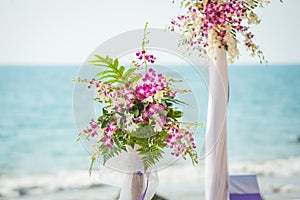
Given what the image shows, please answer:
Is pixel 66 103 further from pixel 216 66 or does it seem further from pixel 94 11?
pixel 216 66

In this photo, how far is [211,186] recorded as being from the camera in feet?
8.01

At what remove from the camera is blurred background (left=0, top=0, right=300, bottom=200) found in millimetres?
8539

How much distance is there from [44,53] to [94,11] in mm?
1427

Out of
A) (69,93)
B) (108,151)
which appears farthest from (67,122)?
(108,151)

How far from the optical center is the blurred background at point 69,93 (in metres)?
8.54

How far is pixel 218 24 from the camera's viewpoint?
211 centimetres

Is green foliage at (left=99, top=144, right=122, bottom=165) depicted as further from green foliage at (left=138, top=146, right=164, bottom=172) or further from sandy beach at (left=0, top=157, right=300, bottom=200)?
sandy beach at (left=0, top=157, right=300, bottom=200)

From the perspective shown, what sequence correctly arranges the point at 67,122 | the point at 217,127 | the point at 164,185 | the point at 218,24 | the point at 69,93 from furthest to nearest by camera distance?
the point at 69,93 → the point at 67,122 → the point at 164,185 → the point at 217,127 → the point at 218,24

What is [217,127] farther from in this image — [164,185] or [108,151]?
[164,185]

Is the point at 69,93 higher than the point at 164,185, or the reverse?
the point at 69,93

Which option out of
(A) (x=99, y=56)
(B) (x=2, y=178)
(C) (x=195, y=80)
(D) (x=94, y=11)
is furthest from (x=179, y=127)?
(D) (x=94, y=11)

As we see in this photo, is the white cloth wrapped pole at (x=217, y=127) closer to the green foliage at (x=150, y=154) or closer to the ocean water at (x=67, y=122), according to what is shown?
the green foliage at (x=150, y=154)

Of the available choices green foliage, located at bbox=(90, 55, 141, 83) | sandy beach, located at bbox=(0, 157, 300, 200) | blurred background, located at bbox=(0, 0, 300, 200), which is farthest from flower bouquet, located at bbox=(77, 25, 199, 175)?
blurred background, located at bbox=(0, 0, 300, 200)

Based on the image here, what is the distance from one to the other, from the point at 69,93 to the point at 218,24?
8.95m
